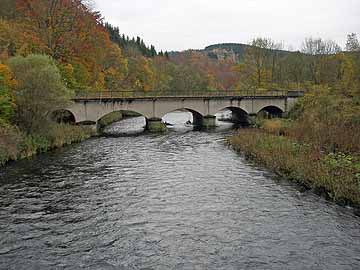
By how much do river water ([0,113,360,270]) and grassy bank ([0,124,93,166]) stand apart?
1600 mm

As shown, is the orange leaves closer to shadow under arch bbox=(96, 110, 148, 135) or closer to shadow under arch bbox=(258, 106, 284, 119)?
shadow under arch bbox=(96, 110, 148, 135)

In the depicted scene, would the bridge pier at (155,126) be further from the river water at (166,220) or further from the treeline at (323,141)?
the river water at (166,220)

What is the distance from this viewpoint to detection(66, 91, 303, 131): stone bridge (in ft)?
147

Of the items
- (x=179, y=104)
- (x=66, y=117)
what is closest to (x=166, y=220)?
(x=179, y=104)

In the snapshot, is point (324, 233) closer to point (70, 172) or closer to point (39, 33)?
point (70, 172)

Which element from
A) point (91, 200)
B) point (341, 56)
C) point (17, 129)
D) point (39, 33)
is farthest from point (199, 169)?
point (341, 56)

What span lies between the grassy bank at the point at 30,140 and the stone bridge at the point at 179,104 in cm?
670

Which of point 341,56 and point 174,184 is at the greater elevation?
point 341,56

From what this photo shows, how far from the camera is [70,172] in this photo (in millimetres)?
23266

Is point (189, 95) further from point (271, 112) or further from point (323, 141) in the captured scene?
point (323, 141)

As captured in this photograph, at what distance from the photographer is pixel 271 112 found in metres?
60.5

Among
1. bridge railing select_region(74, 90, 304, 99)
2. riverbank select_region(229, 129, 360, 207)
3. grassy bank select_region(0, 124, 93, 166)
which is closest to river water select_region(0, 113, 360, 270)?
riverbank select_region(229, 129, 360, 207)

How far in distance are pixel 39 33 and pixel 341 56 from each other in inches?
1970

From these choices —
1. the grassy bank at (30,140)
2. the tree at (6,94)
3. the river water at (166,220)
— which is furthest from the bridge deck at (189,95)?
the river water at (166,220)
